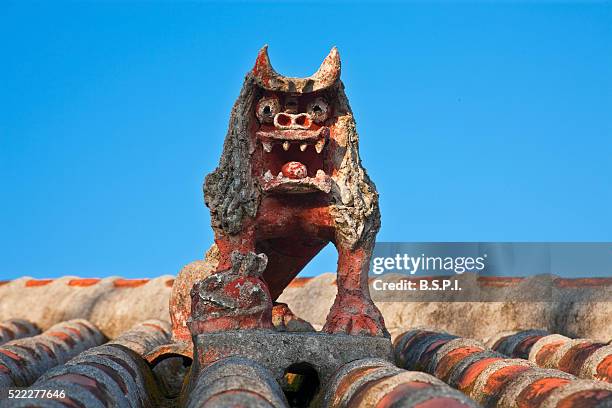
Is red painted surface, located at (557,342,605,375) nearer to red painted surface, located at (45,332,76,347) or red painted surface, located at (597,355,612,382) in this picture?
red painted surface, located at (597,355,612,382)

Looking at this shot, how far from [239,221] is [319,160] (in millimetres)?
835

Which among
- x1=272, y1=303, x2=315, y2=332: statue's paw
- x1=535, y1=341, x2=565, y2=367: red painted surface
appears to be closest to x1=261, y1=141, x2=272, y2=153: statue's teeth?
x1=272, y1=303, x2=315, y2=332: statue's paw

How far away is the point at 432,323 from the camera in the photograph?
12258mm

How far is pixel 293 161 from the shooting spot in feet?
22.1

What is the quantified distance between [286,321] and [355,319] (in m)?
1.84

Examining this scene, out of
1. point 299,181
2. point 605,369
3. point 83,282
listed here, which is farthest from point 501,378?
point 83,282

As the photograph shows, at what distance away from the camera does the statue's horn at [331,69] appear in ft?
21.8

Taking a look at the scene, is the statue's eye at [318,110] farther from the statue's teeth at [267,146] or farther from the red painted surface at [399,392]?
the red painted surface at [399,392]

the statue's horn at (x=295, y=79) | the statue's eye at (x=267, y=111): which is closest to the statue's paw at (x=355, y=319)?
the statue's eye at (x=267, y=111)

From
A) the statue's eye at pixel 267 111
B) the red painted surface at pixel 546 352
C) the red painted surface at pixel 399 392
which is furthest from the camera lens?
the red painted surface at pixel 546 352

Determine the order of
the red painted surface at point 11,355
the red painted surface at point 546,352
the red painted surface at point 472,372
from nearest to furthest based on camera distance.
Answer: the red painted surface at point 472,372 → the red painted surface at point 546,352 → the red painted surface at point 11,355

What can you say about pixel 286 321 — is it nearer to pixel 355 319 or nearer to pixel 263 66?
pixel 355 319

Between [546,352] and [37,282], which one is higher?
[37,282]

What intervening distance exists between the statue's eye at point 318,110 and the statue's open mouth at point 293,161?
124mm
